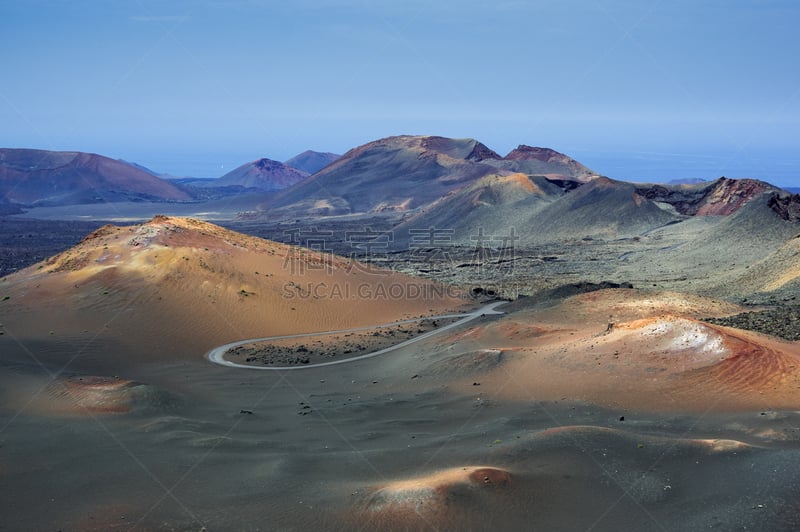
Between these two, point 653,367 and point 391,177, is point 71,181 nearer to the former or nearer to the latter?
point 391,177

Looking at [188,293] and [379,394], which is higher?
[188,293]

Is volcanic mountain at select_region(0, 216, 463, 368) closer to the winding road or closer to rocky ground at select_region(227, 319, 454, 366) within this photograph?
the winding road

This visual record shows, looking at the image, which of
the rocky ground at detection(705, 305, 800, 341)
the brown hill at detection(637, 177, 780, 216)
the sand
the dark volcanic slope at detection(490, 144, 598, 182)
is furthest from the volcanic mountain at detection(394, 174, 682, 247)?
the rocky ground at detection(705, 305, 800, 341)

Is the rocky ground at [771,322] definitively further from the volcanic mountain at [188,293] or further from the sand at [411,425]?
the volcanic mountain at [188,293]

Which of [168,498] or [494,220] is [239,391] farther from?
[494,220]

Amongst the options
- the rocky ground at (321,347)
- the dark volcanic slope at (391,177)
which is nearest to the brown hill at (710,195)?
the dark volcanic slope at (391,177)

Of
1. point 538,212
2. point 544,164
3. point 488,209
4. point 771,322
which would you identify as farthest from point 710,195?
point 771,322
